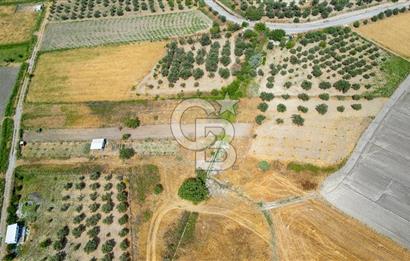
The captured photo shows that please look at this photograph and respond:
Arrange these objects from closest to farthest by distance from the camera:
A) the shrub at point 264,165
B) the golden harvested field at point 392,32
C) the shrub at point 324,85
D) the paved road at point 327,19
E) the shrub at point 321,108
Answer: the shrub at point 264,165 < the shrub at point 321,108 < the shrub at point 324,85 < the golden harvested field at point 392,32 < the paved road at point 327,19

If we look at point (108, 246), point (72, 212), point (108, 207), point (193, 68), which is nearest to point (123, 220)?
point (108, 207)

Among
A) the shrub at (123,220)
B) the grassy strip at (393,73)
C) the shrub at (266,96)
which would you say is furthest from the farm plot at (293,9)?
the shrub at (123,220)

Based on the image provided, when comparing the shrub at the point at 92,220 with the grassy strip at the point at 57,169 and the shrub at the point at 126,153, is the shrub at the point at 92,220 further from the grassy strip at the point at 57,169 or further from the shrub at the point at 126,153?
the shrub at the point at 126,153

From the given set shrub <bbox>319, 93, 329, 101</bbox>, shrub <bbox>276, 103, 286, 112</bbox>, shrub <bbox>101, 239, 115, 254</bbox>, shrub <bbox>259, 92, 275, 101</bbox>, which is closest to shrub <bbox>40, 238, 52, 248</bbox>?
shrub <bbox>101, 239, 115, 254</bbox>

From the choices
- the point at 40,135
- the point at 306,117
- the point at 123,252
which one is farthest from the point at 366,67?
the point at 40,135

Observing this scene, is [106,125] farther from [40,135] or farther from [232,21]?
[232,21]

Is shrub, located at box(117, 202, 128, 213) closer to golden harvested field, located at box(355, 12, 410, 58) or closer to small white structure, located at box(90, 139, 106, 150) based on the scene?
small white structure, located at box(90, 139, 106, 150)

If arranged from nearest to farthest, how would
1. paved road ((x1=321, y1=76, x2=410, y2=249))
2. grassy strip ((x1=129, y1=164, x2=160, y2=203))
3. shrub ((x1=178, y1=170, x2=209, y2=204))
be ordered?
paved road ((x1=321, y1=76, x2=410, y2=249)) < shrub ((x1=178, y1=170, x2=209, y2=204)) < grassy strip ((x1=129, y1=164, x2=160, y2=203))
